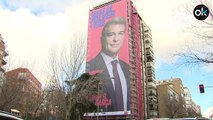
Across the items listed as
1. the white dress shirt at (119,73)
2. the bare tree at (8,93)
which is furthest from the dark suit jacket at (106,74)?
the bare tree at (8,93)

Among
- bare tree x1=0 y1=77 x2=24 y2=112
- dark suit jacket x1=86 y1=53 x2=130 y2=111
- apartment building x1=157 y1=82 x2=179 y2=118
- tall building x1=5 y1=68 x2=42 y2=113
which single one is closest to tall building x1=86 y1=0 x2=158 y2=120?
dark suit jacket x1=86 y1=53 x2=130 y2=111

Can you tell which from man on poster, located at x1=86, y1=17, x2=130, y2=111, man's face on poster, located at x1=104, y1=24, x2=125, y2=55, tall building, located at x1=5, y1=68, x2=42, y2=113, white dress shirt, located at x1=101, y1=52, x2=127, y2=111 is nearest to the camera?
tall building, located at x1=5, y1=68, x2=42, y2=113

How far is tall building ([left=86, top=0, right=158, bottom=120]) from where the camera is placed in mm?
72312

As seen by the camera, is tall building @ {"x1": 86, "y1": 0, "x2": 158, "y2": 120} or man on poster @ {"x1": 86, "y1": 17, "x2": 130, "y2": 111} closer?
man on poster @ {"x1": 86, "y1": 17, "x2": 130, "y2": 111}

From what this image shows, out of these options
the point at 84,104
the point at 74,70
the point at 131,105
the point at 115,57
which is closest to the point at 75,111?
the point at 84,104

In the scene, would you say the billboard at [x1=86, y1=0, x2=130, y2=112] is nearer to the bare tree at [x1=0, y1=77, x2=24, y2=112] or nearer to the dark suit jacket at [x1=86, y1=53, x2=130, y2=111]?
the dark suit jacket at [x1=86, y1=53, x2=130, y2=111]

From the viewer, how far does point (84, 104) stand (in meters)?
43.1

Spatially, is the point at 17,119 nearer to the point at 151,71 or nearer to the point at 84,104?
the point at 84,104

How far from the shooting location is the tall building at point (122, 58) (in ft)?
237

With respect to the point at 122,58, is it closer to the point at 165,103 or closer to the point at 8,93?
the point at 165,103

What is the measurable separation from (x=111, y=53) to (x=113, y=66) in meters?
3.98

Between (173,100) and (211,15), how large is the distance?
77.8 metres

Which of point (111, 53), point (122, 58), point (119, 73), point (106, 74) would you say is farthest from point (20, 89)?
point (111, 53)

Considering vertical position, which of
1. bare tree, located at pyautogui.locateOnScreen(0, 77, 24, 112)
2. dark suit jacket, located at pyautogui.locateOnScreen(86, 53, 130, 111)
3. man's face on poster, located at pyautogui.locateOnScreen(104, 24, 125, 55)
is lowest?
bare tree, located at pyautogui.locateOnScreen(0, 77, 24, 112)
